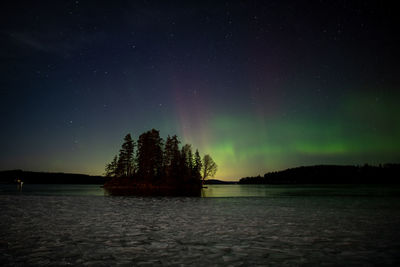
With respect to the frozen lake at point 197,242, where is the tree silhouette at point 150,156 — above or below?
above

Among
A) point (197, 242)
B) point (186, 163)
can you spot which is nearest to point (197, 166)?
point (186, 163)

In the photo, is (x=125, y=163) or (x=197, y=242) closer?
(x=197, y=242)

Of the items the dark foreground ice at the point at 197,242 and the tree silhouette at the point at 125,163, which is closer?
the dark foreground ice at the point at 197,242

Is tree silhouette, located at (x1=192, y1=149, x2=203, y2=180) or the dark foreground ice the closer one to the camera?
the dark foreground ice

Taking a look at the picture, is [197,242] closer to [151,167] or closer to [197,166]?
[151,167]

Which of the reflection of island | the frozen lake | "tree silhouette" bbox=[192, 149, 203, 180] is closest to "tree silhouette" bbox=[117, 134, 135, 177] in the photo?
the reflection of island

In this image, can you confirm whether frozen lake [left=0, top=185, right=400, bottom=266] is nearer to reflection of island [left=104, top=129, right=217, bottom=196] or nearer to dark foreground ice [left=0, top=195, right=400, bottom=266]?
dark foreground ice [left=0, top=195, right=400, bottom=266]

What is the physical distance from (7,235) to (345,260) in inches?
500

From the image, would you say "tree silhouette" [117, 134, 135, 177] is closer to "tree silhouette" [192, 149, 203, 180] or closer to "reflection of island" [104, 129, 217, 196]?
"reflection of island" [104, 129, 217, 196]

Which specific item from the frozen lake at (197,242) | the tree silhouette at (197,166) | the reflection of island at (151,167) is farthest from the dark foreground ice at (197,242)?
the tree silhouette at (197,166)

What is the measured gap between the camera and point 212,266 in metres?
7.63

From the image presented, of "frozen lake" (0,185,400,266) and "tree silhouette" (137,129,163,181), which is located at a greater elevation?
"tree silhouette" (137,129,163,181)

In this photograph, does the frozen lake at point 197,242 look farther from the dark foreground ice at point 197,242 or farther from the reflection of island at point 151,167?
the reflection of island at point 151,167

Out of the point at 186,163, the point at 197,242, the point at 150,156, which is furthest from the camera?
the point at 186,163
